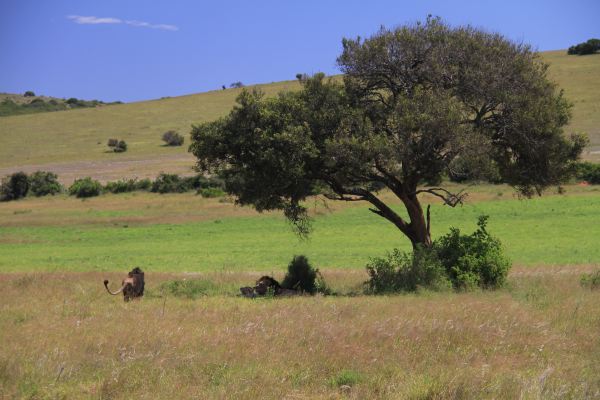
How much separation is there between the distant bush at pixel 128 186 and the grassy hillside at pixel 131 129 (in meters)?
6.04

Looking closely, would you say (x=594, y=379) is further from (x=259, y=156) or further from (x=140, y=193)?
(x=140, y=193)

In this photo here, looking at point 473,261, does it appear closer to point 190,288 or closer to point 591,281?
point 591,281

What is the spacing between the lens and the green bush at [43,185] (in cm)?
6169

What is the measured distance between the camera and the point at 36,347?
817 cm

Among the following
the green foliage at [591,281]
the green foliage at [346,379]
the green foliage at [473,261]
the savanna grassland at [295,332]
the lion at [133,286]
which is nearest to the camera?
the savanna grassland at [295,332]

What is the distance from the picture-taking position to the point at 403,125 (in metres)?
15.5

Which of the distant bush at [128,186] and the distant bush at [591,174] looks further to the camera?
the distant bush at [128,186]

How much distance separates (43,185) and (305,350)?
59.8m

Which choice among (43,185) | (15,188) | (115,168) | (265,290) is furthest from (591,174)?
(15,188)

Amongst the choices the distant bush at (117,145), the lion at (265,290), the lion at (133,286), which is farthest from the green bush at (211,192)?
the distant bush at (117,145)

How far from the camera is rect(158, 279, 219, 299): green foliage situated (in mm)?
16553

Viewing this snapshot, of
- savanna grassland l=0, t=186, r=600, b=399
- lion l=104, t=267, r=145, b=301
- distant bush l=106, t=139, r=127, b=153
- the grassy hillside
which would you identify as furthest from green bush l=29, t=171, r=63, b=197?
lion l=104, t=267, r=145, b=301

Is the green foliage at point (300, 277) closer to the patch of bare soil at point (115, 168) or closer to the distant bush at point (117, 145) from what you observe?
the patch of bare soil at point (115, 168)

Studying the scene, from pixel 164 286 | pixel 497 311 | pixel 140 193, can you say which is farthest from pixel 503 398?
pixel 140 193
